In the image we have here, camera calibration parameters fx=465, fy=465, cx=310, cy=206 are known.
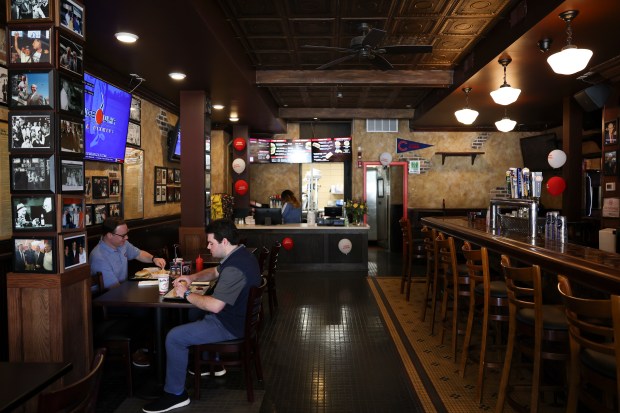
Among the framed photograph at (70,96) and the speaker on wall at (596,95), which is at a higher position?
the speaker on wall at (596,95)

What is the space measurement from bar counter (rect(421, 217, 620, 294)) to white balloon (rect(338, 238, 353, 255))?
411 cm

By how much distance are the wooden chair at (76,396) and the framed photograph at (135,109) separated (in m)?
5.51

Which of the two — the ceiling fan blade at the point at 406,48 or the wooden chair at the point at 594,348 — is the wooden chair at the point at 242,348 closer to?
the wooden chair at the point at 594,348

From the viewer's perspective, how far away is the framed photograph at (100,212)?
19.3 ft

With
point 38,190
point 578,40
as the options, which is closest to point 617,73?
point 578,40

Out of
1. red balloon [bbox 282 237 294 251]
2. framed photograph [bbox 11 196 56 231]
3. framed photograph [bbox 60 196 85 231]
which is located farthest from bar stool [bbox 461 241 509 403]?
red balloon [bbox 282 237 294 251]

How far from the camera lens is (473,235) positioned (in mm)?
4871

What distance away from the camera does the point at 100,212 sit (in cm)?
600

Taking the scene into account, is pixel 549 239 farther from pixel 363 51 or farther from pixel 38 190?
pixel 38 190

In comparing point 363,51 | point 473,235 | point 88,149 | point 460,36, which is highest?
point 460,36

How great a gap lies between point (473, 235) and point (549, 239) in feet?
2.50

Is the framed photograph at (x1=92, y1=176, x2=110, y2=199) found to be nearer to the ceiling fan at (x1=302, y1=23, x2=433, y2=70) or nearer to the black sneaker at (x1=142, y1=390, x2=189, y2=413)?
the ceiling fan at (x1=302, y1=23, x2=433, y2=70)

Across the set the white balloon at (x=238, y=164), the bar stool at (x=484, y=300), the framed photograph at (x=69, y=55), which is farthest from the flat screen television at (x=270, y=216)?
the framed photograph at (x=69, y=55)

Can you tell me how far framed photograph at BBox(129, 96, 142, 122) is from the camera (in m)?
6.89
